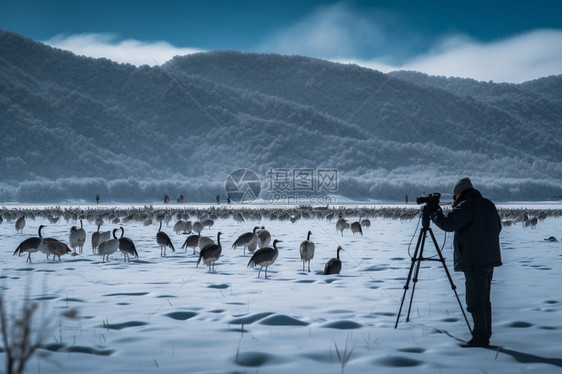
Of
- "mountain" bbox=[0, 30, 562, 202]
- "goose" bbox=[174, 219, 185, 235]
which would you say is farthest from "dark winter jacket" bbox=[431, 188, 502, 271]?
"mountain" bbox=[0, 30, 562, 202]

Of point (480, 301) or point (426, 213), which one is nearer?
point (480, 301)

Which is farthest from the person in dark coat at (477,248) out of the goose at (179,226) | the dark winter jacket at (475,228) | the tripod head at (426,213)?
the goose at (179,226)

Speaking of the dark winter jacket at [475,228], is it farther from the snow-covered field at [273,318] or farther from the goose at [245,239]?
the goose at [245,239]

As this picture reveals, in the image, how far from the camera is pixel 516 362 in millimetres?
5098

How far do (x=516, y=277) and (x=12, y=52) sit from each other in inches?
5580

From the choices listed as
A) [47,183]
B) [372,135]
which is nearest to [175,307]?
[47,183]

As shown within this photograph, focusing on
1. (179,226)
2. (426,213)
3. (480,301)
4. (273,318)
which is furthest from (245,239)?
(480,301)

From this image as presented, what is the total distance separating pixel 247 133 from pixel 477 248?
360 ft

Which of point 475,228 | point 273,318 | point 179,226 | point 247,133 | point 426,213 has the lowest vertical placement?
point 273,318

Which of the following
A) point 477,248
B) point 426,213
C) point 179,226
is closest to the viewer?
point 477,248

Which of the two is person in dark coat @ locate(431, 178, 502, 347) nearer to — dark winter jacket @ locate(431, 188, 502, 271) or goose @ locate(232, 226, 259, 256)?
dark winter jacket @ locate(431, 188, 502, 271)

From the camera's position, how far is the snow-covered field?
511 centimetres

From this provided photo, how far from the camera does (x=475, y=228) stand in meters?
5.63

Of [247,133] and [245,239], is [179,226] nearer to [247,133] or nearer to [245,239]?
[245,239]
